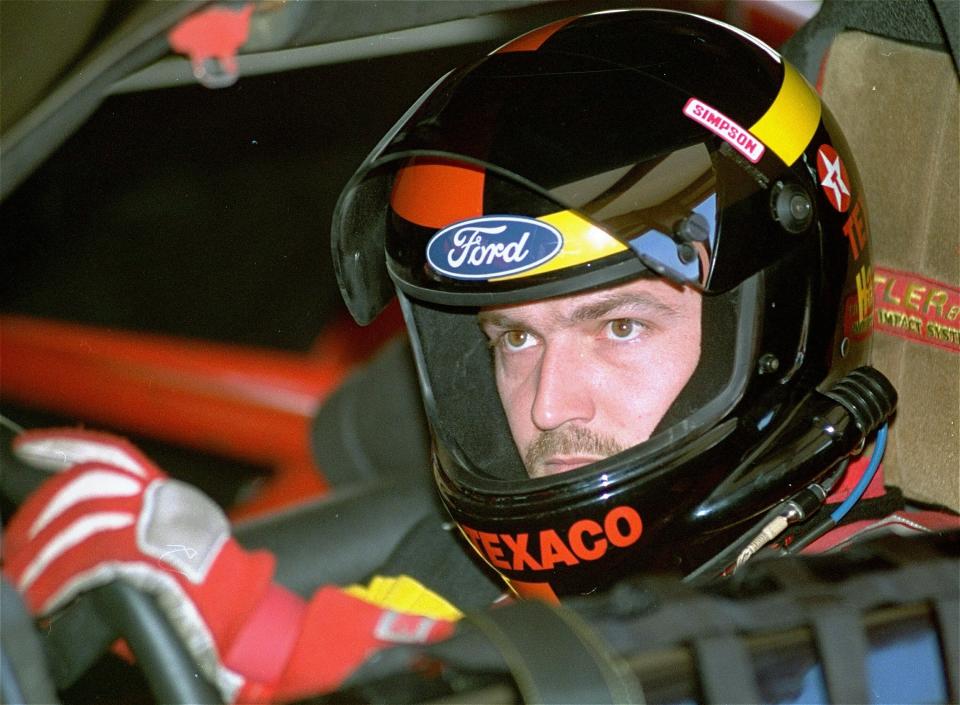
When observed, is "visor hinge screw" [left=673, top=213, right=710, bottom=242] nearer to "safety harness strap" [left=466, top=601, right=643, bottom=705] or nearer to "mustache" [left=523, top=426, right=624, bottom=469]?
"mustache" [left=523, top=426, right=624, bottom=469]

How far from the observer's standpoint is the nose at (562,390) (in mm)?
1090

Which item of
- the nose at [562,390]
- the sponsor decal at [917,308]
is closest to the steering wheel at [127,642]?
the nose at [562,390]

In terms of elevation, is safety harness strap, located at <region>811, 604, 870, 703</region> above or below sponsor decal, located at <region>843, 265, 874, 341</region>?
below

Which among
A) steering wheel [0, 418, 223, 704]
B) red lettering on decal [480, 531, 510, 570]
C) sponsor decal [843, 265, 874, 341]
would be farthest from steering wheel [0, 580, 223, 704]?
sponsor decal [843, 265, 874, 341]

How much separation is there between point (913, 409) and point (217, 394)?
54.3 inches

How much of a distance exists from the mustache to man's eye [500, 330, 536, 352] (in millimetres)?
117

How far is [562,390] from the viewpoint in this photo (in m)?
1.10

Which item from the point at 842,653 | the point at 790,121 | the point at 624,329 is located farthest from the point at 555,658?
the point at 790,121

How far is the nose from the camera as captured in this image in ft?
3.58

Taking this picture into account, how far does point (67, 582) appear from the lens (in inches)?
48.2

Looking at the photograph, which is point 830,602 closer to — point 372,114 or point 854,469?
point 854,469

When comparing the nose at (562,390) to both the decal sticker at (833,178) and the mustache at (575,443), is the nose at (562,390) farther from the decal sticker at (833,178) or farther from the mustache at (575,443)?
the decal sticker at (833,178)

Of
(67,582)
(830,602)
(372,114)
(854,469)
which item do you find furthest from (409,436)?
(830,602)

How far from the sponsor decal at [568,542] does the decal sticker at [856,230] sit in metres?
0.31
